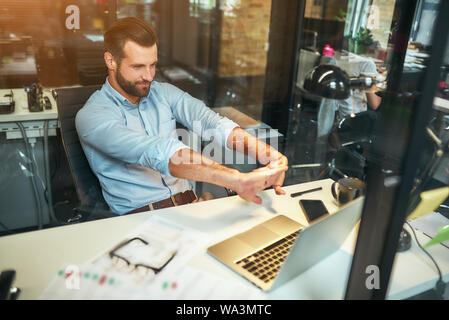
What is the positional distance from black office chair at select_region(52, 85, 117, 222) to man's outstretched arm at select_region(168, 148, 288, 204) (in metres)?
0.47

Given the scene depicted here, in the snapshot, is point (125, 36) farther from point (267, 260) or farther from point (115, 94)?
point (267, 260)

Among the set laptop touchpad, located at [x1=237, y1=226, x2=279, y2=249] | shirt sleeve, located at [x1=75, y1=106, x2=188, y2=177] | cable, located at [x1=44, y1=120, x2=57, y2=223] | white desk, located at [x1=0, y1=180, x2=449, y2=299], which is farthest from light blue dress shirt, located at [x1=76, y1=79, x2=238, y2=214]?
cable, located at [x1=44, y1=120, x2=57, y2=223]

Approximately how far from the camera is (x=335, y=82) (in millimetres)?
1091

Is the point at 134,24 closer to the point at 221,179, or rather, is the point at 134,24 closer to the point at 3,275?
the point at 221,179

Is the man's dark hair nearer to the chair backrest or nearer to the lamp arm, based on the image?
the chair backrest

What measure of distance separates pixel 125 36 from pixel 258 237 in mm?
1003

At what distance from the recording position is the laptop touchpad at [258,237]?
1.04 m

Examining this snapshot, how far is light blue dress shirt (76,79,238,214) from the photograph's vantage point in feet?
4.48

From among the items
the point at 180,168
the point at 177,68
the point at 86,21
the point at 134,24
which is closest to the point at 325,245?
the point at 180,168

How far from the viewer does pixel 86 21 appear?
2.56 m

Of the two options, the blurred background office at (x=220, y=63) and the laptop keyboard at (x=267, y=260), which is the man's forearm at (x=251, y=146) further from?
the laptop keyboard at (x=267, y=260)

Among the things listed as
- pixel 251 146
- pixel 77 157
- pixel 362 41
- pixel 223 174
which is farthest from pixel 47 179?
pixel 362 41

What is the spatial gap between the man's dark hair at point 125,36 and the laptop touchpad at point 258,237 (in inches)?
36.4

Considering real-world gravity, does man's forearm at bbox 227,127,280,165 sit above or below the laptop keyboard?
above
